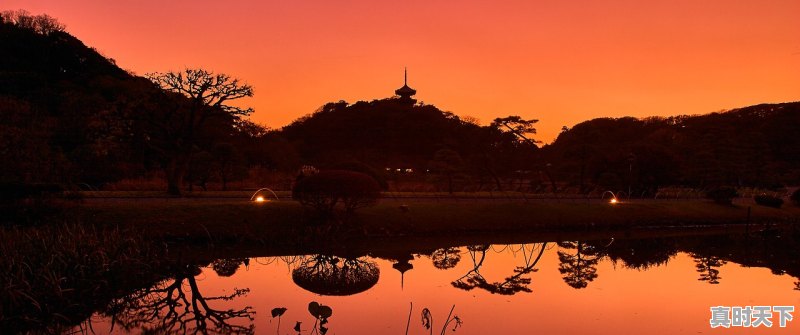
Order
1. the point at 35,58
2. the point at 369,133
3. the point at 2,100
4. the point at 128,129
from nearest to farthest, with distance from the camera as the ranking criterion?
the point at 2,100, the point at 128,129, the point at 35,58, the point at 369,133

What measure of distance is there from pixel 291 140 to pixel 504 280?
6195 cm

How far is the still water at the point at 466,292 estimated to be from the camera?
10.2 metres

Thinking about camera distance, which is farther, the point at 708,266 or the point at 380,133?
the point at 380,133

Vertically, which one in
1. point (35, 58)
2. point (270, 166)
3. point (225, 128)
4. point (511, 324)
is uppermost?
point (35, 58)

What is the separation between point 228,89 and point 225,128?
22.2 metres

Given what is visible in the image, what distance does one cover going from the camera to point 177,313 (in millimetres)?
10797

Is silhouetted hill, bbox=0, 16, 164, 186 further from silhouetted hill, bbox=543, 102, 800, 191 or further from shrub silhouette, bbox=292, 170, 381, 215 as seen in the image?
silhouetted hill, bbox=543, 102, 800, 191

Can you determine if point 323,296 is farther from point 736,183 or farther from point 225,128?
point 736,183

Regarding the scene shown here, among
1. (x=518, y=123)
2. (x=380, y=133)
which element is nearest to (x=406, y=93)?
(x=380, y=133)

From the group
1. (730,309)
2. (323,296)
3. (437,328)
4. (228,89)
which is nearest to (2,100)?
(228,89)

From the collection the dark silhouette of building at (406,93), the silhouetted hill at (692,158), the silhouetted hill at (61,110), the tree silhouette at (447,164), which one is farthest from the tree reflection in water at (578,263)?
the dark silhouette of building at (406,93)

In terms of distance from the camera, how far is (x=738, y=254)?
20.0m

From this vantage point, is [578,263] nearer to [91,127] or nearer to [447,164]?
[447,164]

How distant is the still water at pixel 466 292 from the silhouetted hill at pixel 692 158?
20130mm
